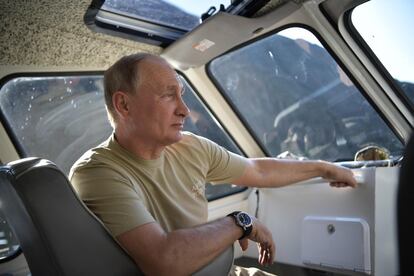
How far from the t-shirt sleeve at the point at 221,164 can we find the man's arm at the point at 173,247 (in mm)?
609

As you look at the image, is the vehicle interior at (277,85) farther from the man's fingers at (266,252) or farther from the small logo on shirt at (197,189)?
the small logo on shirt at (197,189)

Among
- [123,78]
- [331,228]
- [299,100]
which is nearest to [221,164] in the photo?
[123,78]

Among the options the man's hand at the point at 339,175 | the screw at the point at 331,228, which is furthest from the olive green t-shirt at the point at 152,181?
the screw at the point at 331,228

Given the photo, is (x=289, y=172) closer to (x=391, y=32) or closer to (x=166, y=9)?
(x=391, y=32)

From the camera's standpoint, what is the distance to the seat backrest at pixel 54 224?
55.9 inches

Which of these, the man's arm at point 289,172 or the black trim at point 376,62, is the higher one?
the black trim at point 376,62

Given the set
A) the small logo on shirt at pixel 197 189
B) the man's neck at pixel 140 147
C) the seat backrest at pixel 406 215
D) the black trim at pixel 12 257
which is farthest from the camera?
the black trim at pixel 12 257

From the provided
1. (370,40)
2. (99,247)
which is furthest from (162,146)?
(370,40)

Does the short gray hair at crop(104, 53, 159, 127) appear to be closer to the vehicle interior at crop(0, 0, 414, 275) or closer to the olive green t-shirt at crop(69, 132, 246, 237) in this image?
the olive green t-shirt at crop(69, 132, 246, 237)

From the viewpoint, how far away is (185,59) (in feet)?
10.2

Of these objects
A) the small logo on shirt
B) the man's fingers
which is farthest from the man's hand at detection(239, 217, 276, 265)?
the small logo on shirt

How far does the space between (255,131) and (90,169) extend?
6.90 ft

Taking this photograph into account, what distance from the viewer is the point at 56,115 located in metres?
2.85

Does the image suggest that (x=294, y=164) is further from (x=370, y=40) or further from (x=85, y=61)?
(x=85, y=61)
